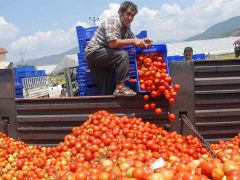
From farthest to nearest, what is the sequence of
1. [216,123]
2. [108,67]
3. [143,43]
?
[108,67] → [143,43] → [216,123]

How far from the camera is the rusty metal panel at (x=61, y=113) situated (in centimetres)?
540

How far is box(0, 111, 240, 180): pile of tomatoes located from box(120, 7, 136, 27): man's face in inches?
62.2

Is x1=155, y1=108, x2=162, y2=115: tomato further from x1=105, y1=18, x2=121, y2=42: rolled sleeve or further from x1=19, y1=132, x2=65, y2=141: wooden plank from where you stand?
x1=19, y1=132, x2=65, y2=141: wooden plank

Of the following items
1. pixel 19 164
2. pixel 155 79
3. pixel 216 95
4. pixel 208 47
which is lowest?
pixel 19 164

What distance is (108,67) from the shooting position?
19.8ft

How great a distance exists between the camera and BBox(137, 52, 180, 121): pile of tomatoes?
519 centimetres

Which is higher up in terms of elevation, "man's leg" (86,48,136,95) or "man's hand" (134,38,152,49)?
"man's hand" (134,38,152,49)

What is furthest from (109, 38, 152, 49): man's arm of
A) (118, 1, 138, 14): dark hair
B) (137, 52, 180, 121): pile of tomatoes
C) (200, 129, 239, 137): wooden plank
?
(200, 129, 239, 137): wooden plank

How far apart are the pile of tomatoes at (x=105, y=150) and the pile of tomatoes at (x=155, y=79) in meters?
0.42

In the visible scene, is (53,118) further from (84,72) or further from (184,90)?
(184,90)

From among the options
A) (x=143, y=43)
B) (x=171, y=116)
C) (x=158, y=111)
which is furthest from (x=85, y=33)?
(x=171, y=116)

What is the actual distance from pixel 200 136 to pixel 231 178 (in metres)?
2.22

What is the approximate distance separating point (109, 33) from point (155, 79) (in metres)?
1.04

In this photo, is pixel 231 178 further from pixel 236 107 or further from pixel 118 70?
pixel 118 70
